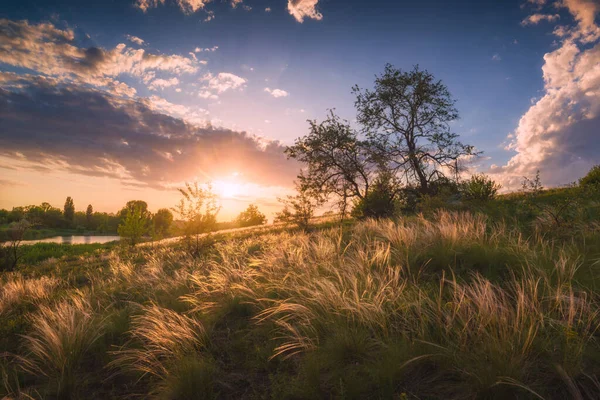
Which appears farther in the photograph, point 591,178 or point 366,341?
point 591,178

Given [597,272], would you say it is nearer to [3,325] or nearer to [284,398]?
[284,398]

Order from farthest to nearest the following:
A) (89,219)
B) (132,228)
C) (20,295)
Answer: (89,219) < (132,228) < (20,295)

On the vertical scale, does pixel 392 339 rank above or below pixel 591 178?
below

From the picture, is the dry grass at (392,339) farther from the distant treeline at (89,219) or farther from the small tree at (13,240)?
the distant treeline at (89,219)

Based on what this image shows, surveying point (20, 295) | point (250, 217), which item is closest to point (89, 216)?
point (250, 217)

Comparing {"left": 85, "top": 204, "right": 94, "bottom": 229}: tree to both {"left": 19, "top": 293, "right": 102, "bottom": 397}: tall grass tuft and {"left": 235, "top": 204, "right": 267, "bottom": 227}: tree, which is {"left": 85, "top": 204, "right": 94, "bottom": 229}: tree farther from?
{"left": 19, "top": 293, "right": 102, "bottom": 397}: tall grass tuft

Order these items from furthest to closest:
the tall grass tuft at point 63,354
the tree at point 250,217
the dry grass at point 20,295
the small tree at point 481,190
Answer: the tree at point 250,217 → the small tree at point 481,190 → the dry grass at point 20,295 → the tall grass tuft at point 63,354

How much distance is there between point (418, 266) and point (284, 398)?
3390mm

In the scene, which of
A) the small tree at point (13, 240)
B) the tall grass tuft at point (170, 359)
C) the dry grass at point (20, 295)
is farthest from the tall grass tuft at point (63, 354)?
the small tree at point (13, 240)

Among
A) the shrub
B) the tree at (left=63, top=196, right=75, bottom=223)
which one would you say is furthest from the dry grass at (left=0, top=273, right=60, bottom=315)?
the tree at (left=63, top=196, right=75, bottom=223)

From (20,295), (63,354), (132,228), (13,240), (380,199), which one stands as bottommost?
(20,295)

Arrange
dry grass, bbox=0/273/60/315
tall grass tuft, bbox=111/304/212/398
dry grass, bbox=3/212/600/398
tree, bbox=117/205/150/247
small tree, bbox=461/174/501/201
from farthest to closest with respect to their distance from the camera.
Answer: tree, bbox=117/205/150/247
small tree, bbox=461/174/501/201
dry grass, bbox=0/273/60/315
tall grass tuft, bbox=111/304/212/398
dry grass, bbox=3/212/600/398

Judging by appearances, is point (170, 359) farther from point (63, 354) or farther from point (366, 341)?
point (366, 341)

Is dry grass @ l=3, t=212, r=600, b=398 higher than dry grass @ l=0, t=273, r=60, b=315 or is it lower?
higher
